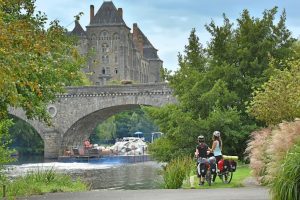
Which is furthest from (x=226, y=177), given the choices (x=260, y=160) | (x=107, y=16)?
(x=107, y=16)

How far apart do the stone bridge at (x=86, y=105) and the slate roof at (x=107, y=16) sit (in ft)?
214

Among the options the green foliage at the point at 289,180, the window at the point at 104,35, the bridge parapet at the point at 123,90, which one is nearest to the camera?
the green foliage at the point at 289,180

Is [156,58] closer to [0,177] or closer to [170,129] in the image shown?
[170,129]

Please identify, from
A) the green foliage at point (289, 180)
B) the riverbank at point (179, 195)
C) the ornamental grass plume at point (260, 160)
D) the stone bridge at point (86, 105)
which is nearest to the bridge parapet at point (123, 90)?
the stone bridge at point (86, 105)

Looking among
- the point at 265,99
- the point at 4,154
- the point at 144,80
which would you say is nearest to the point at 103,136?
the point at 144,80

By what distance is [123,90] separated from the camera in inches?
2340

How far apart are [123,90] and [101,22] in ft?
243

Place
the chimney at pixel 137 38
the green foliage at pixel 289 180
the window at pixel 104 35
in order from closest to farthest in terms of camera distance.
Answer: the green foliage at pixel 289 180, the window at pixel 104 35, the chimney at pixel 137 38

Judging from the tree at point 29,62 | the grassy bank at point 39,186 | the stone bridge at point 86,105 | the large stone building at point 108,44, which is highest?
the large stone building at point 108,44

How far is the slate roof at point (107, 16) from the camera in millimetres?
131375

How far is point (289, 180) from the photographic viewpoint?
10.6 metres

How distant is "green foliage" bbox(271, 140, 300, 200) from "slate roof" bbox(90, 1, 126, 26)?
396ft

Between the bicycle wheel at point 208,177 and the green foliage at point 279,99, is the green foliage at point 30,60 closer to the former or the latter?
the bicycle wheel at point 208,177

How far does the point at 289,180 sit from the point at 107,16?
4857 inches
